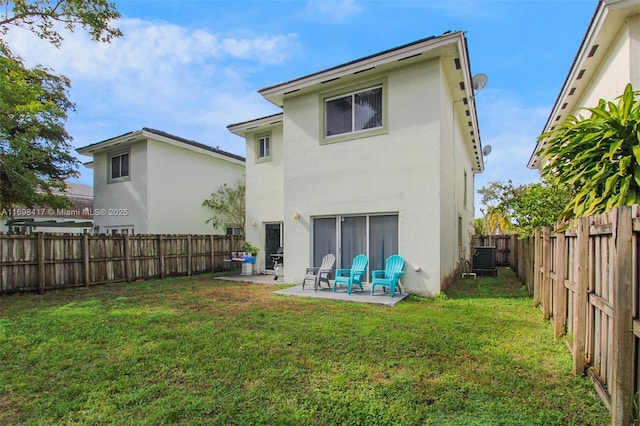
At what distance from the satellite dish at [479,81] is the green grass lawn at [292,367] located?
293 inches

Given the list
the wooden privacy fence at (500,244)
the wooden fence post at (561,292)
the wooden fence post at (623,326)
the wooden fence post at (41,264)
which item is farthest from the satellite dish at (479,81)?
the wooden fence post at (41,264)

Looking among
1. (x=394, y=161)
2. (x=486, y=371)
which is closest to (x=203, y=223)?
(x=394, y=161)

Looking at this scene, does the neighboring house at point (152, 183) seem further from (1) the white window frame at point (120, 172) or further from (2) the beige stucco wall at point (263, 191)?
(2) the beige stucco wall at point (263, 191)

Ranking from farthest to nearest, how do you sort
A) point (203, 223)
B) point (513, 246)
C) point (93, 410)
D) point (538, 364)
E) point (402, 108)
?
1. point (203, 223)
2. point (513, 246)
3. point (402, 108)
4. point (538, 364)
5. point (93, 410)

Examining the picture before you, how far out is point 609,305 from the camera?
9.28 feet

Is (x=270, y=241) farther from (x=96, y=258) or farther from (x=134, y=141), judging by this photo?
(x=134, y=141)

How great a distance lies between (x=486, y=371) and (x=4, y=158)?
16679mm

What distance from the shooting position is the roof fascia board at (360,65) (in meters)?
7.51

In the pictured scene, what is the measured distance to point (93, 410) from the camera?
308cm

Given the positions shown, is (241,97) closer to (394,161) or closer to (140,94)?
(140,94)

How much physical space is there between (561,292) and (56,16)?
13.8 metres

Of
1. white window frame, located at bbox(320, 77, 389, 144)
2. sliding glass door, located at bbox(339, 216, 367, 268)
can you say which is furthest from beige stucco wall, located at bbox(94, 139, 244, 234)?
sliding glass door, located at bbox(339, 216, 367, 268)

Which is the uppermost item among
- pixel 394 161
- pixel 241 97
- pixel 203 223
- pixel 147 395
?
pixel 241 97

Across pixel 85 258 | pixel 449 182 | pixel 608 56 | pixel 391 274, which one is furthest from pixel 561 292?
pixel 85 258
